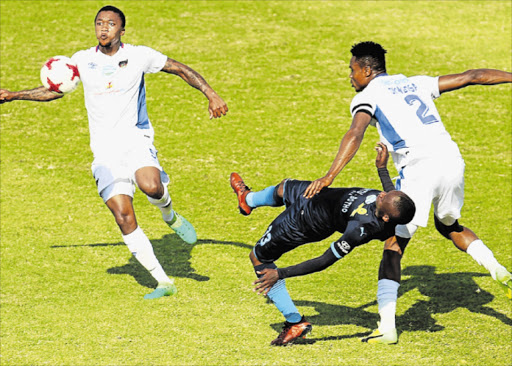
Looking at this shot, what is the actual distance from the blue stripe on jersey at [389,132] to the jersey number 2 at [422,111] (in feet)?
0.87

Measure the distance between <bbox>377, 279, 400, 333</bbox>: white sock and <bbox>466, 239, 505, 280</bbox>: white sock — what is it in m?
0.93

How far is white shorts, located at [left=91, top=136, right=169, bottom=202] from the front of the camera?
852 cm

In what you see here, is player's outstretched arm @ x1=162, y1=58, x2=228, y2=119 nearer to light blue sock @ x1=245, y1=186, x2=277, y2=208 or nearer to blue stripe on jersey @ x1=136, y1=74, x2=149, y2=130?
blue stripe on jersey @ x1=136, y1=74, x2=149, y2=130

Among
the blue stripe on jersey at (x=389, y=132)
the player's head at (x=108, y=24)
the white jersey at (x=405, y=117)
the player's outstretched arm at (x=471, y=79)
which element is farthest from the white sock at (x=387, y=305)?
the player's head at (x=108, y=24)

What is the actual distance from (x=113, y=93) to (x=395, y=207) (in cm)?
357

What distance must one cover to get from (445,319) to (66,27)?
13124 millimetres

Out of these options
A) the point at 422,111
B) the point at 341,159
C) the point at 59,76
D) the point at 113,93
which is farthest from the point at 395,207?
the point at 59,76

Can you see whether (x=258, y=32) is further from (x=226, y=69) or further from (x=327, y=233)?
(x=327, y=233)

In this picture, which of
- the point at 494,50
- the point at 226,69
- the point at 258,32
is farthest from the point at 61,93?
the point at 494,50

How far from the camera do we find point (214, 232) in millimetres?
10914

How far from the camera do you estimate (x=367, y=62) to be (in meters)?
7.59

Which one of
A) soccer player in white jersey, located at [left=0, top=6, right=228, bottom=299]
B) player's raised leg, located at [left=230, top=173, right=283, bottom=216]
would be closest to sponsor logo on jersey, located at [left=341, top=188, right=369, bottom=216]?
player's raised leg, located at [left=230, top=173, right=283, bottom=216]

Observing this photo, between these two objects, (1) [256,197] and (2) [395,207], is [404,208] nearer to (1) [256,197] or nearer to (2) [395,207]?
(2) [395,207]

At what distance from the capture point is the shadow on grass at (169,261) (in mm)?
9523
